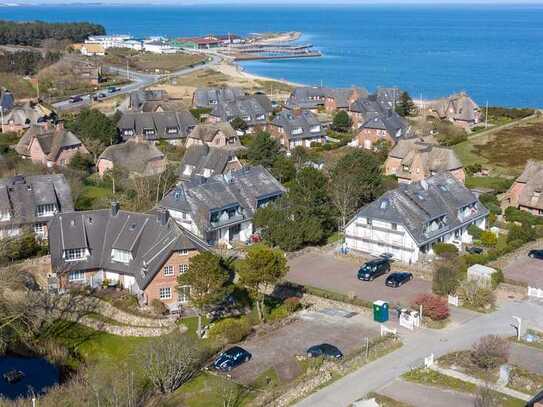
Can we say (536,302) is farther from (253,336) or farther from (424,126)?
(424,126)

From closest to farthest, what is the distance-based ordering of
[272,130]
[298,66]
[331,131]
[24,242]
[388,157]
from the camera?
[24,242] → [388,157] → [272,130] → [331,131] → [298,66]


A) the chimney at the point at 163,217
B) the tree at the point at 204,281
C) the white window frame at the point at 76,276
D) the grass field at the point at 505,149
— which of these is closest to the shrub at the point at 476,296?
the tree at the point at 204,281

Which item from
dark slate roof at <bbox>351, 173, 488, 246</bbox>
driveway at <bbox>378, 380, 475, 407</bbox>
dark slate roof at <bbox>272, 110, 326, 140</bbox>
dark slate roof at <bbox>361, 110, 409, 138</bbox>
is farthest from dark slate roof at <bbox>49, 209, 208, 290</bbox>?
dark slate roof at <bbox>361, 110, 409, 138</bbox>

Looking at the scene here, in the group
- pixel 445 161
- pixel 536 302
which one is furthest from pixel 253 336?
pixel 445 161

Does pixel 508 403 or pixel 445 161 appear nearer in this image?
pixel 508 403

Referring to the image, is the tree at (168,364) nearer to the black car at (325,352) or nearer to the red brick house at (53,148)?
the black car at (325,352)

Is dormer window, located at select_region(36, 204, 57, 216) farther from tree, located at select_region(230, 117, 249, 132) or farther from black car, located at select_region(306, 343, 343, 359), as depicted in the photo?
tree, located at select_region(230, 117, 249, 132)
